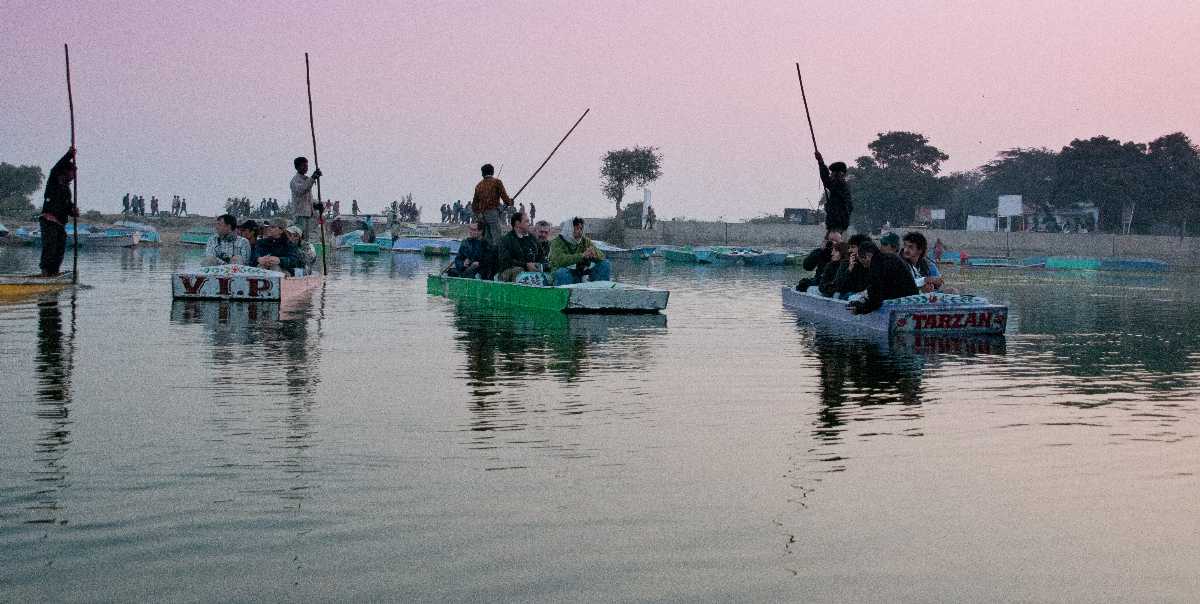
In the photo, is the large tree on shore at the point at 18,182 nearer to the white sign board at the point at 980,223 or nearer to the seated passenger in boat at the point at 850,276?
the white sign board at the point at 980,223

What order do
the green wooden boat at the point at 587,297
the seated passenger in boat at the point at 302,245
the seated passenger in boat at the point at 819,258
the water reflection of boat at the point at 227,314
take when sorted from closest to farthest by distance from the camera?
1. the water reflection of boat at the point at 227,314
2. the green wooden boat at the point at 587,297
3. the seated passenger in boat at the point at 819,258
4. the seated passenger in boat at the point at 302,245

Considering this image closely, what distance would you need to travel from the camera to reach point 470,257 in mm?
27047

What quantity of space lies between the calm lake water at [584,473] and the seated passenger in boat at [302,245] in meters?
8.42

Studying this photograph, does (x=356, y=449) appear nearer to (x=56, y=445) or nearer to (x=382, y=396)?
(x=56, y=445)

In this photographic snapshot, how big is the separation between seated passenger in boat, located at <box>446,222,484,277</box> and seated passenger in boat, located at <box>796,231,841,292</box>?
19.4ft

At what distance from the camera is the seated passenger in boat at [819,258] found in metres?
23.0

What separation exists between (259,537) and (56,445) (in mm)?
2985

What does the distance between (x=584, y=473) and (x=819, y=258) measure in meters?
16.2

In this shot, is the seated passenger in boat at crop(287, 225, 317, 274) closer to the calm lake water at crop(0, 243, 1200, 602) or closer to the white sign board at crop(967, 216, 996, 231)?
the calm lake water at crop(0, 243, 1200, 602)

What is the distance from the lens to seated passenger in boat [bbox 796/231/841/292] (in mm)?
23016

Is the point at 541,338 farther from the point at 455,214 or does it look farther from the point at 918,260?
the point at 455,214

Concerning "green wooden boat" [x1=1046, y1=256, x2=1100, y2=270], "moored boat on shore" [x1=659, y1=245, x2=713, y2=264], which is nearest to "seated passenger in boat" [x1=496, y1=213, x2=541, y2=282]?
"moored boat on shore" [x1=659, y1=245, x2=713, y2=264]

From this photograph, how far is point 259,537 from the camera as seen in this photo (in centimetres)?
648

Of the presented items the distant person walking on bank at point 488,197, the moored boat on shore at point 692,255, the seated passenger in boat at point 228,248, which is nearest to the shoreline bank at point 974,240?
the moored boat on shore at point 692,255
